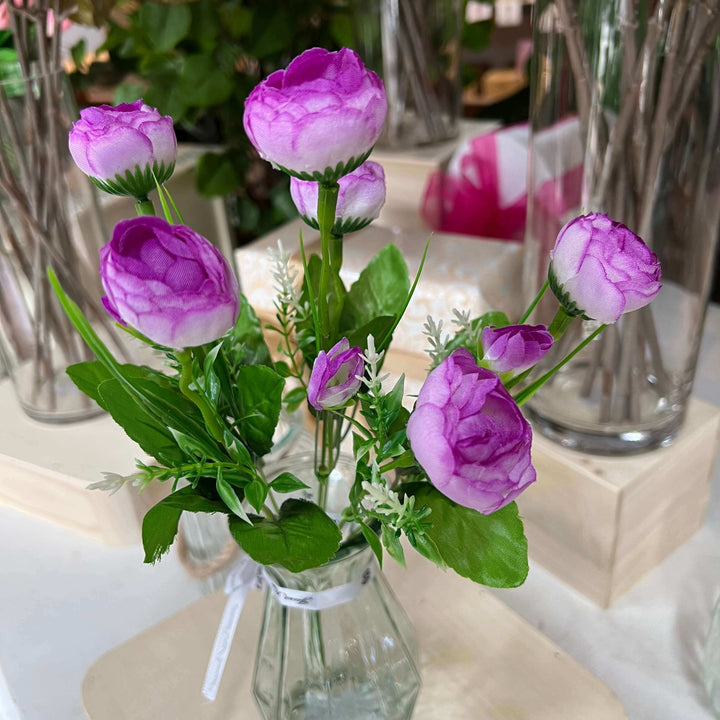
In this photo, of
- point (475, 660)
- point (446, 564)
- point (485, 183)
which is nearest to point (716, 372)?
point (485, 183)

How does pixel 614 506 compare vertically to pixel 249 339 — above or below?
below

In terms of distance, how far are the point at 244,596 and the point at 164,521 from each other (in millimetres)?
123

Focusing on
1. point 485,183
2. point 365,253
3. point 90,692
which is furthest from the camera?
point 485,183

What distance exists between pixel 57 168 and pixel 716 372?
1.88ft

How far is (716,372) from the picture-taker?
0.68 metres

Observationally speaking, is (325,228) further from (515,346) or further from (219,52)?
(219,52)

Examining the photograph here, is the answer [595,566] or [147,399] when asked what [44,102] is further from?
[595,566]

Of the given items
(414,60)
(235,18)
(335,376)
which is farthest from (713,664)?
(235,18)

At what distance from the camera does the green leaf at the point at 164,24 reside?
0.71m

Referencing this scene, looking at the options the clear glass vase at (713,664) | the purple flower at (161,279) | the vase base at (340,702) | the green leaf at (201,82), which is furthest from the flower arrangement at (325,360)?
the green leaf at (201,82)

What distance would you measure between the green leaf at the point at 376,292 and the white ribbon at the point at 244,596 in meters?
0.11

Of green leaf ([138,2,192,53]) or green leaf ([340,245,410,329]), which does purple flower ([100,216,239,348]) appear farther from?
Answer: green leaf ([138,2,192,53])

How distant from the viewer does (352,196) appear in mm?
269

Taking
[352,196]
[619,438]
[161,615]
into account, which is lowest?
[161,615]
